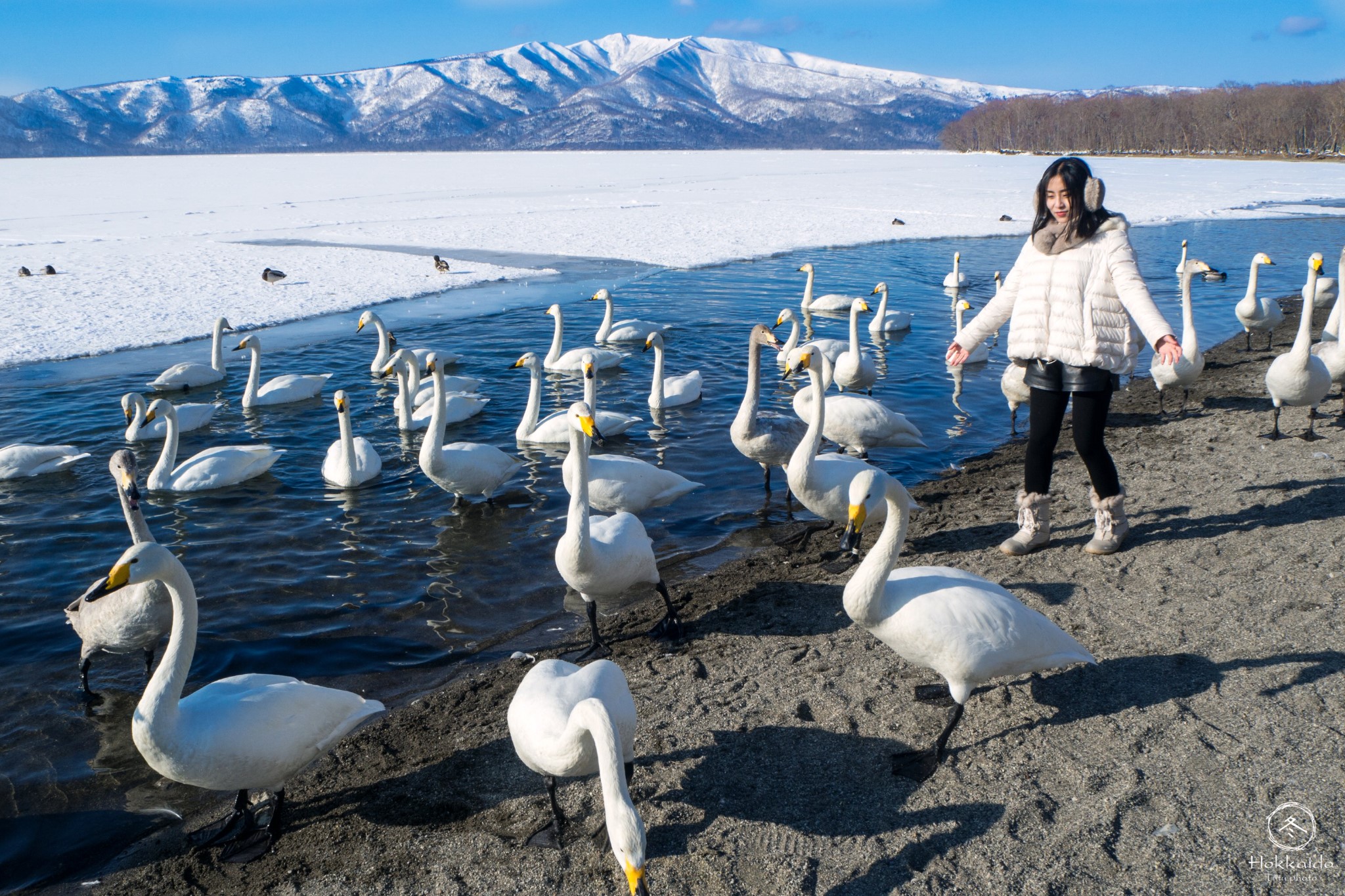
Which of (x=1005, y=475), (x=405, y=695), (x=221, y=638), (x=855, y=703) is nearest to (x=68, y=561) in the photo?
(x=221, y=638)

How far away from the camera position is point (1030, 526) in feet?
19.0

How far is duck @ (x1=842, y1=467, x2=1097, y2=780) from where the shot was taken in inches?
149

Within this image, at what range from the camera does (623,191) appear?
44.6 meters

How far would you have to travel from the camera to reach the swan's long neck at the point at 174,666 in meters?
3.52

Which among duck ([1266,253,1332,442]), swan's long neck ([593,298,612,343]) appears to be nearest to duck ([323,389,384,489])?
swan's long neck ([593,298,612,343])

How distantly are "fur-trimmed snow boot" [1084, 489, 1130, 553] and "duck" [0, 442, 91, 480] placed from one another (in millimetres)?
8403

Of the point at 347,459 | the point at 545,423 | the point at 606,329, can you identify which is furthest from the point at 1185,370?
the point at 347,459

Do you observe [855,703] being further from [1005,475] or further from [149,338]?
[149,338]

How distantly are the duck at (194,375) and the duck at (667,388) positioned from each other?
5.73 m

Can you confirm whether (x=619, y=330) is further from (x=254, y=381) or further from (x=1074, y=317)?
(x=1074, y=317)

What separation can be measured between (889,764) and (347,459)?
5715mm

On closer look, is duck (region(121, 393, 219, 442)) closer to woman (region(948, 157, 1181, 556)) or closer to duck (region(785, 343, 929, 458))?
duck (region(785, 343, 929, 458))

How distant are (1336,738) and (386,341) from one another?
11.0 meters

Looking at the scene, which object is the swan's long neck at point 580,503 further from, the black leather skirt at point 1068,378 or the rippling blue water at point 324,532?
the black leather skirt at point 1068,378
